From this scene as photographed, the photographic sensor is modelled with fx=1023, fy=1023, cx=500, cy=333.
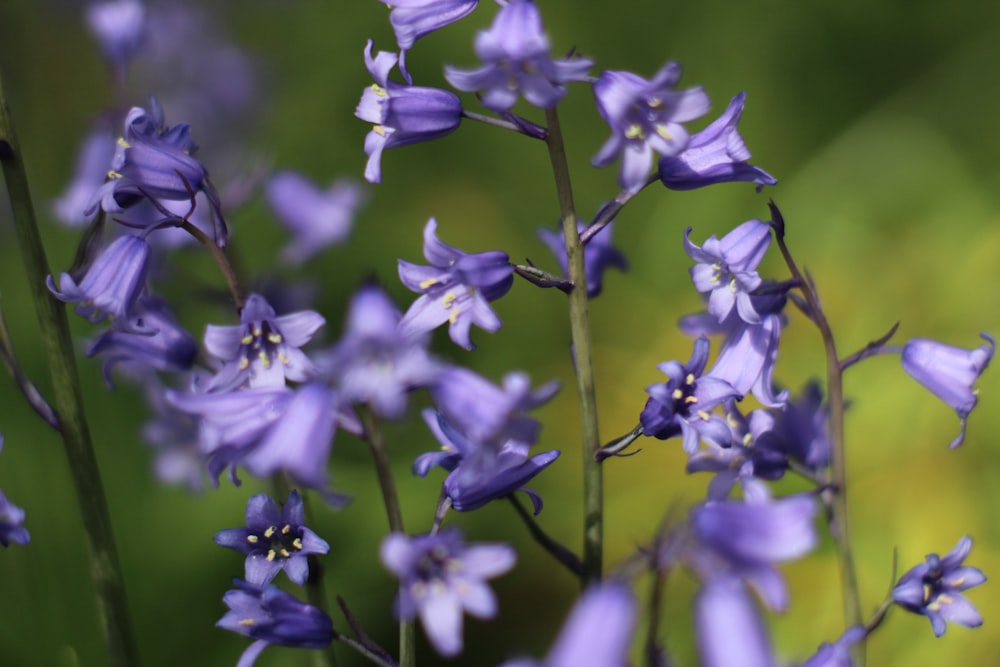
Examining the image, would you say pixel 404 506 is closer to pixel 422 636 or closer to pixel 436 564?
pixel 422 636

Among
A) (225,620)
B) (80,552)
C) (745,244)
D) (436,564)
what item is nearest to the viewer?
(436,564)

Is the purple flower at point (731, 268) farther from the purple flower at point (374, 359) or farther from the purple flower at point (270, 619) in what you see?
the purple flower at point (270, 619)

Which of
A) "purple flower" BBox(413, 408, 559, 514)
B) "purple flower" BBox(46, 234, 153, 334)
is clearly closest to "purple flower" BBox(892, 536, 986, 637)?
"purple flower" BBox(413, 408, 559, 514)

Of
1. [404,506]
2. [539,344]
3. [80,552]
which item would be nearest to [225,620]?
[80,552]

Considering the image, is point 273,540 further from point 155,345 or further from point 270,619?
point 155,345

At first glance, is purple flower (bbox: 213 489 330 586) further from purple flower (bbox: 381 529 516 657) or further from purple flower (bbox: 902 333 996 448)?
purple flower (bbox: 902 333 996 448)
